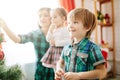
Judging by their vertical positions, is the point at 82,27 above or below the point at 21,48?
above

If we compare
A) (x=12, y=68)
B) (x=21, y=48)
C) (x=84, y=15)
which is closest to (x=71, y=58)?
(x=84, y=15)

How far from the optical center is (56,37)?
141 cm

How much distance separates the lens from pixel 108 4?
3588 millimetres

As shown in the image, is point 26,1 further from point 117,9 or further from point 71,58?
point 117,9

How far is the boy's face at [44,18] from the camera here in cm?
147

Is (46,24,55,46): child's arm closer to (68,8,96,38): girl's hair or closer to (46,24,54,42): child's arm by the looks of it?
(46,24,54,42): child's arm

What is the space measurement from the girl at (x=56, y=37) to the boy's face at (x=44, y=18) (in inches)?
2.1

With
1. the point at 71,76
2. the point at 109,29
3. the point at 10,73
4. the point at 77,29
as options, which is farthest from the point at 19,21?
the point at 109,29

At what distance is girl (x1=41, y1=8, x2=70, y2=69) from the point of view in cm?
141

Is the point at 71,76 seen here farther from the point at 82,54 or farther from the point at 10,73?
the point at 10,73

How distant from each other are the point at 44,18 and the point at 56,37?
0.56 feet

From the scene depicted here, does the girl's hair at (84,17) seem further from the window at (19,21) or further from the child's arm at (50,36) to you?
the window at (19,21)

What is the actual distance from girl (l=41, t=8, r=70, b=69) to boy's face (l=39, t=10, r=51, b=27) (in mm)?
52

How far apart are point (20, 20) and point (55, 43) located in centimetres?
91
